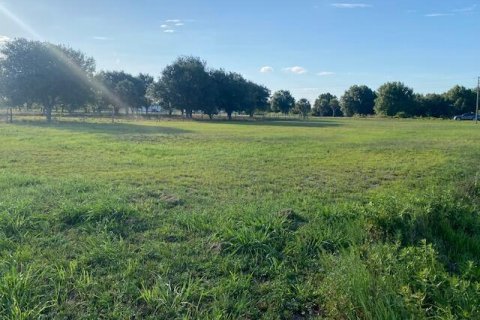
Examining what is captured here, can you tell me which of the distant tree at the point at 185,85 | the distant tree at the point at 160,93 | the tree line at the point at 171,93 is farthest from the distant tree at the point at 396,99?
the distant tree at the point at 160,93

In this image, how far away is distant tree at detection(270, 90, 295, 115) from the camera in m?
103

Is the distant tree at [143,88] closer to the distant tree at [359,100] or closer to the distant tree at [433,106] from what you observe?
the distant tree at [359,100]

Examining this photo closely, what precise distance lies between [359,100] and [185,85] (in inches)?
2410

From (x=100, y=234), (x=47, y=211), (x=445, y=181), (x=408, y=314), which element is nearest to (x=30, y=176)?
(x=47, y=211)

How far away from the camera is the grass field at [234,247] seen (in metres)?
3.68

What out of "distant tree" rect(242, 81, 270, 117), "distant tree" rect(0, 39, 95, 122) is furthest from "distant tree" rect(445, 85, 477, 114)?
"distant tree" rect(0, 39, 95, 122)

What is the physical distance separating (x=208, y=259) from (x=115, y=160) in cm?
811

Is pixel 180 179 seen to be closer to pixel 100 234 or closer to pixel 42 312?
pixel 100 234

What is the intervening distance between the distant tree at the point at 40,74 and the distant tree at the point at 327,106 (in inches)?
3223

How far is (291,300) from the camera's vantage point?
388 centimetres

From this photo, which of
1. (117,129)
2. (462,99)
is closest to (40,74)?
(117,129)

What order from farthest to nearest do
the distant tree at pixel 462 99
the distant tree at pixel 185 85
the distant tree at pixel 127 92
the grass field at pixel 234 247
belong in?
the distant tree at pixel 462 99 < the distant tree at pixel 127 92 < the distant tree at pixel 185 85 < the grass field at pixel 234 247

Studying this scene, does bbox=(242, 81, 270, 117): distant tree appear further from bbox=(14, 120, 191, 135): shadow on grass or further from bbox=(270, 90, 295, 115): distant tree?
bbox=(14, 120, 191, 135): shadow on grass

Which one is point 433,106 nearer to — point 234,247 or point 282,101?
point 282,101
